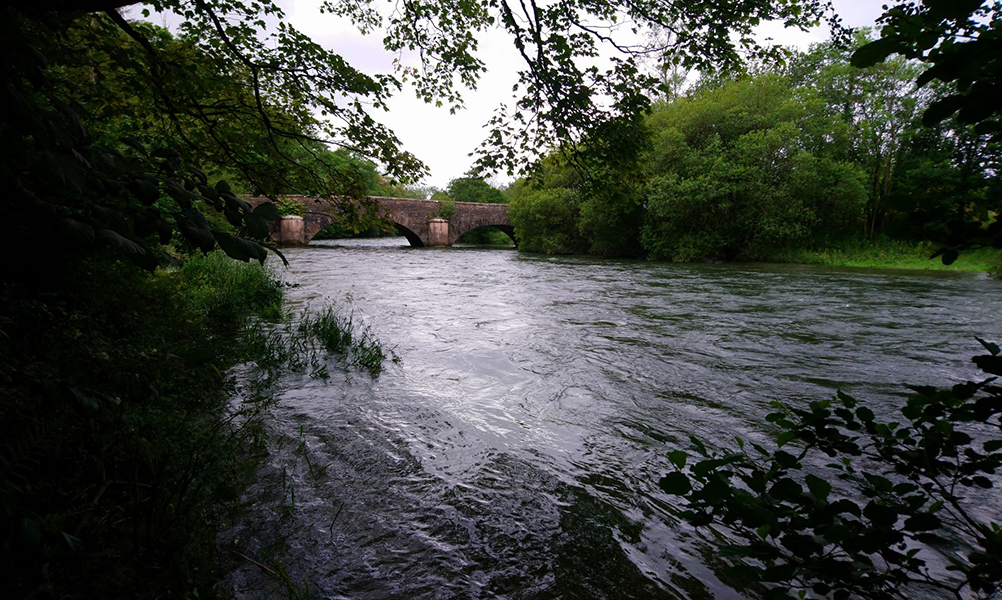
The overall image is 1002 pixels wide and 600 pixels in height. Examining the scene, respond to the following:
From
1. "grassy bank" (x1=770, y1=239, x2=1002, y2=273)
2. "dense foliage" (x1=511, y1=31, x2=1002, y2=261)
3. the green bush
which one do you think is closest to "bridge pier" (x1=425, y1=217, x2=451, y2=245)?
the green bush

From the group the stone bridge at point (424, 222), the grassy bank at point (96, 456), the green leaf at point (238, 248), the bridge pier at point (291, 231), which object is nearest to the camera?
the green leaf at point (238, 248)

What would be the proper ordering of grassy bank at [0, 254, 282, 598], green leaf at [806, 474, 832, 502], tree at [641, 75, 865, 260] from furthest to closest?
1. tree at [641, 75, 865, 260]
2. grassy bank at [0, 254, 282, 598]
3. green leaf at [806, 474, 832, 502]

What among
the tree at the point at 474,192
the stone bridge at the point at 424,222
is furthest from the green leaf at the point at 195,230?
the tree at the point at 474,192

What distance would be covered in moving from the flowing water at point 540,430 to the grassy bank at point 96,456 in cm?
36

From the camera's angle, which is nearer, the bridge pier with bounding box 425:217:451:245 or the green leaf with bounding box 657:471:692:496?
the green leaf with bounding box 657:471:692:496

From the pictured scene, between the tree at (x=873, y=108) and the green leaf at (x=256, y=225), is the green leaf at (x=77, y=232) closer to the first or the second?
the green leaf at (x=256, y=225)

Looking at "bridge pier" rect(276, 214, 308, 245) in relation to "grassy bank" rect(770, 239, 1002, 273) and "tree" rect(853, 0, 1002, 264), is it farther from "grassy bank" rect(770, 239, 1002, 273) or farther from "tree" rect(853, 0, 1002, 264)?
"tree" rect(853, 0, 1002, 264)

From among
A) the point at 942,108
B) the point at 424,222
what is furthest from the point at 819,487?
the point at 424,222

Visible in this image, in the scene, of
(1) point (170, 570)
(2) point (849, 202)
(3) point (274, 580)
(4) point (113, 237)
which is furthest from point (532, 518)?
(2) point (849, 202)

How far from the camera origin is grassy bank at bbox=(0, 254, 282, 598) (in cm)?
149

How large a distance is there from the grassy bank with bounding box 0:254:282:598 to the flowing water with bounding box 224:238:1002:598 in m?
0.36

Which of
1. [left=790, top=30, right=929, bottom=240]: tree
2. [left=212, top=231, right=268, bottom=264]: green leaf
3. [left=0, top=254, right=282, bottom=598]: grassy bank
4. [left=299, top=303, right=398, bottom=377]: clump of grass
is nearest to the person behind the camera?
[left=212, top=231, right=268, bottom=264]: green leaf

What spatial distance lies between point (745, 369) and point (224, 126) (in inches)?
240

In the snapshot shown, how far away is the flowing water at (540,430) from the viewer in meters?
2.48
